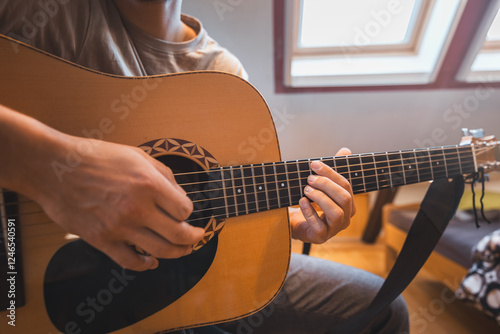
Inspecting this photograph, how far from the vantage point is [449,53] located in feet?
6.37

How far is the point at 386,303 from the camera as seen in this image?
2.60 feet

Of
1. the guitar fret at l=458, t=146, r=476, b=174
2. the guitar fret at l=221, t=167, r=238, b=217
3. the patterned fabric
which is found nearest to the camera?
the guitar fret at l=221, t=167, r=238, b=217

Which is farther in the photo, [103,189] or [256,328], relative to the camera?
[256,328]

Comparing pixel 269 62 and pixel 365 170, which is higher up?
pixel 269 62

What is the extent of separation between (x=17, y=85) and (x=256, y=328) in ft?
2.60

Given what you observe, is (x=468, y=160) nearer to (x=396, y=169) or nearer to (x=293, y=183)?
(x=396, y=169)

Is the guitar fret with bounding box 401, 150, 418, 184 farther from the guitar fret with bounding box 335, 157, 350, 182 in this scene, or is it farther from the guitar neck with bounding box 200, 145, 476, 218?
the guitar fret with bounding box 335, 157, 350, 182

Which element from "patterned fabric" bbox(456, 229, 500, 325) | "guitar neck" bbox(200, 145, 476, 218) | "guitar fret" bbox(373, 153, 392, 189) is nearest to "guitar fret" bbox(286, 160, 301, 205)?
"guitar neck" bbox(200, 145, 476, 218)

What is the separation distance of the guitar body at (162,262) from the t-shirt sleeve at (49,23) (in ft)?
0.54

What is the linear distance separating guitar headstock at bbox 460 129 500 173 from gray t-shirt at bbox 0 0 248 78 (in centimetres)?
Answer: 91

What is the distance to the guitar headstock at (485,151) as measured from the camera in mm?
878

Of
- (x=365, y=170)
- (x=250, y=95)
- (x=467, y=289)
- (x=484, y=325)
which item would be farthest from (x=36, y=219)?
(x=484, y=325)

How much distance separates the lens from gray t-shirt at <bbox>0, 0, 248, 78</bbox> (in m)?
0.67

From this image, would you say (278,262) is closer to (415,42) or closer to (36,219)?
(36,219)
